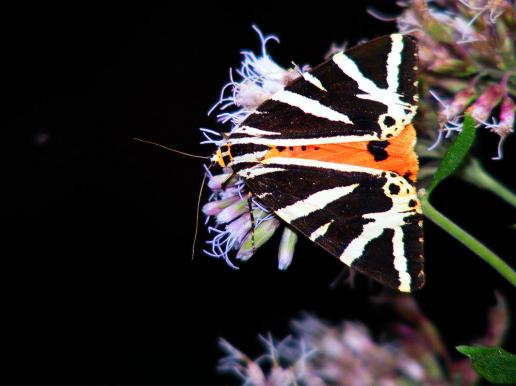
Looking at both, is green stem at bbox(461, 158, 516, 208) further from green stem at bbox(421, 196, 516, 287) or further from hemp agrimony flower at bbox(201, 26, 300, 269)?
hemp agrimony flower at bbox(201, 26, 300, 269)

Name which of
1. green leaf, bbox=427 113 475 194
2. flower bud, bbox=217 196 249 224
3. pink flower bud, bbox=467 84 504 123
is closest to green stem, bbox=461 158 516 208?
pink flower bud, bbox=467 84 504 123

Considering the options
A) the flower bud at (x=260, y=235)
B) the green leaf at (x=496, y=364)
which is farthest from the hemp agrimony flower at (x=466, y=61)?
the green leaf at (x=496, y=364)

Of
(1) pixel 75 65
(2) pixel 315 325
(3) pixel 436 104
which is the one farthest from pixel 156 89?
(3) pixel 436 104

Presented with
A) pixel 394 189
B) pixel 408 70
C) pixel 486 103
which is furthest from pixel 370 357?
pixel 408 70

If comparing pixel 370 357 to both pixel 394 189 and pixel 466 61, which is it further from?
pixel 466 61

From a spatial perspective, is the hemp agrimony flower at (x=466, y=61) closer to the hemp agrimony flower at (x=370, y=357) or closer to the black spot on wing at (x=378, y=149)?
the black spot on wing at (x=378, y=149)
